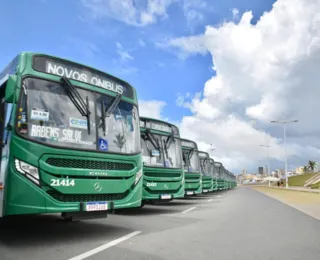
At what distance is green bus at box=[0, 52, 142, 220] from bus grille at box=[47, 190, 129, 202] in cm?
2

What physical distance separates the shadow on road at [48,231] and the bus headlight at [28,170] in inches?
44.2

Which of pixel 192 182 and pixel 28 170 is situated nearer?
pixel 28 170

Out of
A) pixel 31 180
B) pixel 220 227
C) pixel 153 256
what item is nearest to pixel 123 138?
pixel 31 180

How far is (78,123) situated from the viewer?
656 cm

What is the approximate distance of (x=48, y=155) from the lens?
593 cm

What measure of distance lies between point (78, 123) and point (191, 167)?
1220cm

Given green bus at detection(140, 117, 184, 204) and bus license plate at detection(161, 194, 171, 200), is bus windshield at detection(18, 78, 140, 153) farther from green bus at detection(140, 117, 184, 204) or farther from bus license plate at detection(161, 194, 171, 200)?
bus license plate at detection(161, 194, 171, 200)

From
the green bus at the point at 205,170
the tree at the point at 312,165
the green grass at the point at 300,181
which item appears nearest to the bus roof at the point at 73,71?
the green bus at the point at 205,170

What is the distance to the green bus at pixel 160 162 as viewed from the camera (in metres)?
11.6

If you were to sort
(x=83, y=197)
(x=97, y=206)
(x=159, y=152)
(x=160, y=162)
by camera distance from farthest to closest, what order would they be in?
(x=159, y=152)
(x=160, y=162)
(x=97, y=206)
(x=83, y=197)

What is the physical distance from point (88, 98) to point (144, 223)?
3.93 meters

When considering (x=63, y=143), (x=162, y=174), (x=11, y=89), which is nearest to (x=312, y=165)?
(x=162, y=174)

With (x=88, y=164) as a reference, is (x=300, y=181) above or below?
above

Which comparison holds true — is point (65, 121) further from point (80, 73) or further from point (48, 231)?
point (48, 231)
